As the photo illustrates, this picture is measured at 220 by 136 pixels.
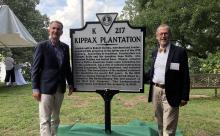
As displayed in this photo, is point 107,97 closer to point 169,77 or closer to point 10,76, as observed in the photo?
point 169,77

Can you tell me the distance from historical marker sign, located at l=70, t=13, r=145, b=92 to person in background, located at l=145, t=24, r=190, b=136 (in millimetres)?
823

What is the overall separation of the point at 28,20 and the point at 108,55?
3211 cm

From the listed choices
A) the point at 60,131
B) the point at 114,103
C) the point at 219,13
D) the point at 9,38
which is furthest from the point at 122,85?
the point at 9,38

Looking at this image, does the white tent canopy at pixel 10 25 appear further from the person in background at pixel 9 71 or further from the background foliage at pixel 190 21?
the background foliage at pixel 190 21

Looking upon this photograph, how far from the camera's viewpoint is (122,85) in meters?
7.43

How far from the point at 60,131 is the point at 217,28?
480 inches

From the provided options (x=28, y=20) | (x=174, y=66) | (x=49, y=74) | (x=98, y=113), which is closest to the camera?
(x=174, y=66)

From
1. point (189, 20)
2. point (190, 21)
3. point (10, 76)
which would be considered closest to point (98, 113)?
point (190, 21)

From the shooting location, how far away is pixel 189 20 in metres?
18.3

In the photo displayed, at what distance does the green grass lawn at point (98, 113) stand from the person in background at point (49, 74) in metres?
1.68

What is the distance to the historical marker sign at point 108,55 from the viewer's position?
7328mm

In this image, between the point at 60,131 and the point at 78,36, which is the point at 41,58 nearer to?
the point at 78,36

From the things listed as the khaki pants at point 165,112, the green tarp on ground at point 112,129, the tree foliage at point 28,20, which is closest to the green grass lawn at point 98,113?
the green tarp on ground at point 112,129

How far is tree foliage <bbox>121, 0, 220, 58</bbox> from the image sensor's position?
17.5 metres
